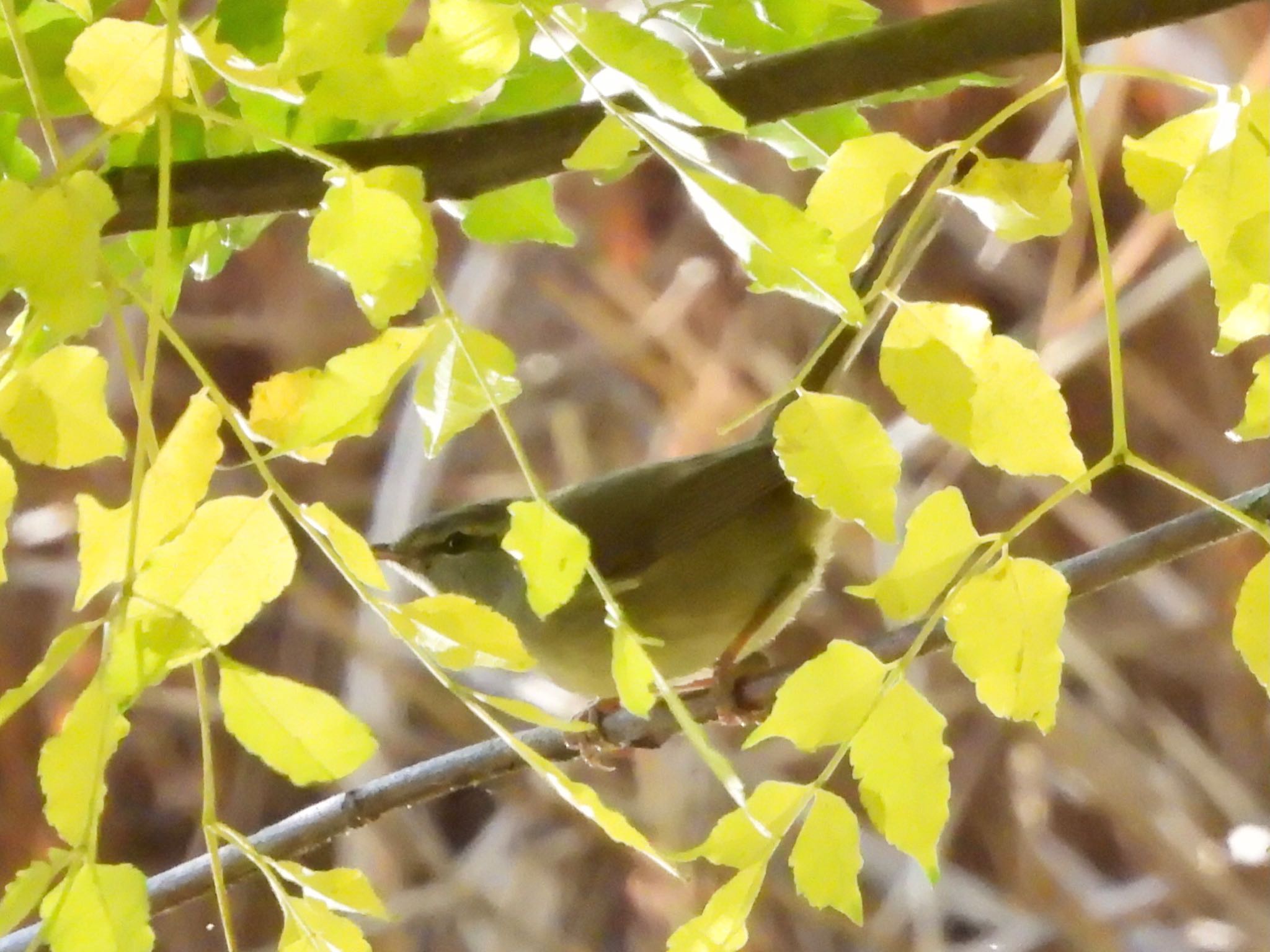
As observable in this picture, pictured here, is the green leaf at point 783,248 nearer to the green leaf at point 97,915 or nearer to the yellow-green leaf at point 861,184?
the yellow-green leaf at point 861,184

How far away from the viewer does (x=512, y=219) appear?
58 cm

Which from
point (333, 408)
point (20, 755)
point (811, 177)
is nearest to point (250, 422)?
point (333, 408)

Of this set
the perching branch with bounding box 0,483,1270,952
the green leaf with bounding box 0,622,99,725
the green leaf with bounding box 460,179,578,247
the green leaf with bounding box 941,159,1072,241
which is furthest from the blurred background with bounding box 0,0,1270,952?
the green leaf with bounding box 0,622,99,725

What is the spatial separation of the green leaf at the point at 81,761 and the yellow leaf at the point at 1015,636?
0.24m

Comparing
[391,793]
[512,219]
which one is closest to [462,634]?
[512,219]

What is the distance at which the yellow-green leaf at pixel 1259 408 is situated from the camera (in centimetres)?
34

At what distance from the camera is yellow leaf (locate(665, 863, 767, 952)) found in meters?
0.41

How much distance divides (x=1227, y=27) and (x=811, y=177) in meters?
0.56

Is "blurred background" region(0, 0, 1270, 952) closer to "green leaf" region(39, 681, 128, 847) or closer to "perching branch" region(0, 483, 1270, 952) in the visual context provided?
"perching branch" region(0, 483, 1270, 952)

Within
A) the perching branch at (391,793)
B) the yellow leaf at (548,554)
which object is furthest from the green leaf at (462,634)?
the perching branch at (391,793)

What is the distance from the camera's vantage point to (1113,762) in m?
1.76

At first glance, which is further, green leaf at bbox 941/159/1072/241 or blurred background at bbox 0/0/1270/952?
blurred background at bbox 0/0/1270/952

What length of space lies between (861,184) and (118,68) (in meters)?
0.22

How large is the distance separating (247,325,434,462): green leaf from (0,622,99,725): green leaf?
7 centimetres
